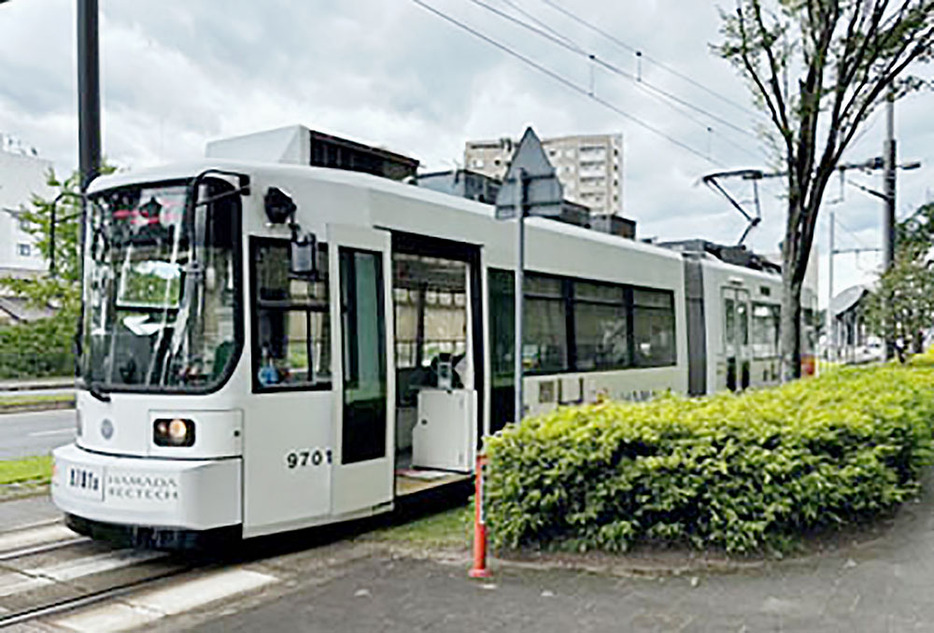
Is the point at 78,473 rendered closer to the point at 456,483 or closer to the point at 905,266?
the point at 456,483

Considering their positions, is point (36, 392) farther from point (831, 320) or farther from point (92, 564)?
point (831, 320)

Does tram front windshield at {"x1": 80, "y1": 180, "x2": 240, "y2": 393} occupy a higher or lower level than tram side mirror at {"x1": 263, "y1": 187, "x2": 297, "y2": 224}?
lower

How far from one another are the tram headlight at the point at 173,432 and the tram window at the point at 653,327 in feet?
24.0

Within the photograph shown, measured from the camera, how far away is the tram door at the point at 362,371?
279 inches

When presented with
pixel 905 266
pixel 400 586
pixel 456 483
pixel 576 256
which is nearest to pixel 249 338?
pixel 400 586

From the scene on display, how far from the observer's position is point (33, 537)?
7.56 m

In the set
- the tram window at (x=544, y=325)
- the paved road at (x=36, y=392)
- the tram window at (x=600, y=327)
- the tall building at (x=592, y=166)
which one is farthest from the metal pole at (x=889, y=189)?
the tall building at (x=592, y=166)

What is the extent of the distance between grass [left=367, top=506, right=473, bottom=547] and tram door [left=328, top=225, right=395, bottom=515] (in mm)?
294

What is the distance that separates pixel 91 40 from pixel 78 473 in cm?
512

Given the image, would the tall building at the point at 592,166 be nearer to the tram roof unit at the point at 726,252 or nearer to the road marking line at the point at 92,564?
the tram roof unit at the point at 726,252

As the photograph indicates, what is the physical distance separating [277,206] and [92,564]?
10.2ft

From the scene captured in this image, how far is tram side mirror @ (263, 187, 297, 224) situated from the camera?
6.79 m

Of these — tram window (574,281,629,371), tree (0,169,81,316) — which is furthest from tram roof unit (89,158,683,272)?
tree (0,169,81,316)

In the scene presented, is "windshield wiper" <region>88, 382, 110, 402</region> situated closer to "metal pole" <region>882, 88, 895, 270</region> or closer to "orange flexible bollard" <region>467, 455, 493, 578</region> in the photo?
"orange flexible bollard" <region>467, 455, 493, 578</region>
